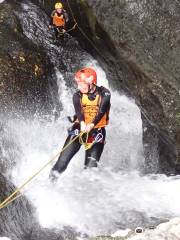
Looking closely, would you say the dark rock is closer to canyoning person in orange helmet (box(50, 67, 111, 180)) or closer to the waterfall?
canyoning person in orange helmet (box(50, 67, 111, 180))

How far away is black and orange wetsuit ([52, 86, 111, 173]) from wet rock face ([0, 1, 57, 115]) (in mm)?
2052

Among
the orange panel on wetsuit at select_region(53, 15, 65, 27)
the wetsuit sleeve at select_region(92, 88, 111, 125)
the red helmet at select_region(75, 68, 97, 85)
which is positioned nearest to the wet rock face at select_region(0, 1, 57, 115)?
the orange panel on wetsuit at select_region(53, 15, 65, 27)

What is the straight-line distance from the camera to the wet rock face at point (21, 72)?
8942 millimetres

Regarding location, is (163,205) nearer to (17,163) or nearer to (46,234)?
(46,234)

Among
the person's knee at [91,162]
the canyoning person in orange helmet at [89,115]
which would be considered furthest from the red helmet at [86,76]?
the person's knee at [91,162]

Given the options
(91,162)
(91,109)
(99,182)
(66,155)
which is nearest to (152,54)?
(91,109)

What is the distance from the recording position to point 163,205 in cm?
691

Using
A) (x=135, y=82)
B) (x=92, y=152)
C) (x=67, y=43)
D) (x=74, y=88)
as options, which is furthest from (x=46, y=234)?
(x=67, y=43)

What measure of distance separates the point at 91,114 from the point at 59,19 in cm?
456

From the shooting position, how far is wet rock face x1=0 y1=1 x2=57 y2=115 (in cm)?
894

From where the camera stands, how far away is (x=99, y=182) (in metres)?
8.01

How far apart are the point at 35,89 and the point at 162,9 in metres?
3.55

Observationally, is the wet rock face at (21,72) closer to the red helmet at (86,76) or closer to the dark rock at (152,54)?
the dark rock at (152,54)

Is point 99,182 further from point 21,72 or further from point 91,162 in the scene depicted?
point 21,72
